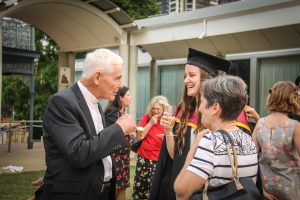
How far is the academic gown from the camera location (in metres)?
3.13

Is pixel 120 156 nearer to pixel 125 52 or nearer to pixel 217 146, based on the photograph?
pixel 217 146

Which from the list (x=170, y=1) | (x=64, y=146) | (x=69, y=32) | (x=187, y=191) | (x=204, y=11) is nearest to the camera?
(x=187, y=191)

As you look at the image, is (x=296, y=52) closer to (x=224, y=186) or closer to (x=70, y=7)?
(x=70, y=7)

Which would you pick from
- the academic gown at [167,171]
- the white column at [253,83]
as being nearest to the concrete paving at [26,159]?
the white column at [253,83]

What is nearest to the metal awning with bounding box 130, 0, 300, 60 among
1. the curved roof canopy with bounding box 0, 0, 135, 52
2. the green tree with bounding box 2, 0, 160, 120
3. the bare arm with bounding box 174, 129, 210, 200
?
the curved roof canopy with bounding box 0, 0, 135, 52

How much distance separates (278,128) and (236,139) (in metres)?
1.67

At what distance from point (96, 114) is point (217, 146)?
1.03 meters

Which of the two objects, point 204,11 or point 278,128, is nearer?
point 278,128

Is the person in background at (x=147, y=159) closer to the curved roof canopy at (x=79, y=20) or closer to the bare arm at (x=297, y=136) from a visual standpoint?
the bare arm at (x=297, y=136)

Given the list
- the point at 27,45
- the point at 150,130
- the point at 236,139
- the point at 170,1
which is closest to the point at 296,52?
the point at 150,130

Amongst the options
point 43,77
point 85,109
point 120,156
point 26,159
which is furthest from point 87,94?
point 43,77

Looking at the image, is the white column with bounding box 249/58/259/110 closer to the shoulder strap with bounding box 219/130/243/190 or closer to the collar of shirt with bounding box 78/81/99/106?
the collar of shirt with bounding box 78/81/99/106

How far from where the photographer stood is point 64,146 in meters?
2.35

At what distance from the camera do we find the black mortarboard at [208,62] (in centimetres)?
329
